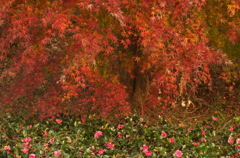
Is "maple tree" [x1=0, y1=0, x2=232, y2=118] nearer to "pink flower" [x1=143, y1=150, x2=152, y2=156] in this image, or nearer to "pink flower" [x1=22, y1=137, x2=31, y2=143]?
"pink flower" [x1=22, y1=137, x2=31, y2=143]

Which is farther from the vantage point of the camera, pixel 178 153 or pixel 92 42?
pixel 178 153

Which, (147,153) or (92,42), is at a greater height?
(92,42)

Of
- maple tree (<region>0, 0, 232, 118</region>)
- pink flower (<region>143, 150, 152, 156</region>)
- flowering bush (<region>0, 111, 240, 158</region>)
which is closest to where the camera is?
maple tree (<region>0, 0, 232, 118</region>)

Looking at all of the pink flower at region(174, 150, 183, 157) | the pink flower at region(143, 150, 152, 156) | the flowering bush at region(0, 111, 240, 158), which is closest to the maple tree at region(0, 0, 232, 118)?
the flowering bush at region(0, 111, 240, 158)

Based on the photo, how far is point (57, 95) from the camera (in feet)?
18.1

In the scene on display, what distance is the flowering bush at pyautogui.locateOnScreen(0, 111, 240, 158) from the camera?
4.90 metres

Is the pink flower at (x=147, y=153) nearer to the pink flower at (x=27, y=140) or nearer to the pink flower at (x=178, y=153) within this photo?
the pink flower at (x=178, y=153)

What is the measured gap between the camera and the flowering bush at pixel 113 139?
4902 millimetres

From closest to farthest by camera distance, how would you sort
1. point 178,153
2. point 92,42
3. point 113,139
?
point 92,42 < point 178,153 < point 113,139

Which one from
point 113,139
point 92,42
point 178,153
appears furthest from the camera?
point 113,139

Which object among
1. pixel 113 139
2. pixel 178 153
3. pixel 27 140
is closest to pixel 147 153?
pixel 178 153

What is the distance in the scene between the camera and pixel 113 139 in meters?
5.59

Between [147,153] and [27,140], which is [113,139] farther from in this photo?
[27,140]

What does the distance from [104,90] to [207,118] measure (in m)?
2.89
